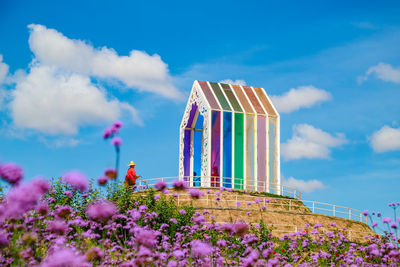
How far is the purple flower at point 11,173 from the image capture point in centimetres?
482

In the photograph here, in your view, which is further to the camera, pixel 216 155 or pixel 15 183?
pixel 216 155

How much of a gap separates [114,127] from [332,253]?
36.1 ft

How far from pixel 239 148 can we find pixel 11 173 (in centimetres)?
2286

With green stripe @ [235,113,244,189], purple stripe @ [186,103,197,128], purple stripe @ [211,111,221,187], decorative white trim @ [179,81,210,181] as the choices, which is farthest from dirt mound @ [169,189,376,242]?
purple stripe @ [186,103,197,128]

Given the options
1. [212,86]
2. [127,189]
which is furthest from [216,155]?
[127,189]

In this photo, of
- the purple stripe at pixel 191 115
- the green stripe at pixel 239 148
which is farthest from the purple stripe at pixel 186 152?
the green stripe at pixel 239 148

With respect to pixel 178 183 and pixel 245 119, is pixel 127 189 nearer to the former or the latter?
pixel 245 119

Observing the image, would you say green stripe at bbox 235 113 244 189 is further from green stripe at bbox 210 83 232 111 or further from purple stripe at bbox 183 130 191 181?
purple stripe at bbox 183 130 191 181

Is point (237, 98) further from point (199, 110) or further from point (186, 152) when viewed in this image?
point (186, 152)

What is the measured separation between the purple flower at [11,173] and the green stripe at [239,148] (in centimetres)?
2214

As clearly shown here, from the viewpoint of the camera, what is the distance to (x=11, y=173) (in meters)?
4.82

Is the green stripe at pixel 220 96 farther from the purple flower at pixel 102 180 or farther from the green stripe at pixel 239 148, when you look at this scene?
the purple flower at pixel 102 180

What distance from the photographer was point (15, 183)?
4879mm

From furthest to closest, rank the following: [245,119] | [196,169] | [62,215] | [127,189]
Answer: [196,169], [245,119], [127,189], [62,215]
